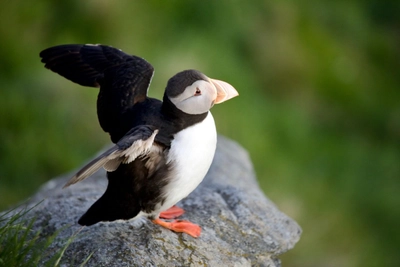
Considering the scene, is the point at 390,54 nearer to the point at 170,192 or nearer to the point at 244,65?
the point at 244,65

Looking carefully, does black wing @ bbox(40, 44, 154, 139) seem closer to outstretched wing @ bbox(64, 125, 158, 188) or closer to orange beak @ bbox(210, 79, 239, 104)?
outstretched wing @ bbox(64, 125, 158, 188)

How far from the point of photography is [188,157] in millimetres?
3600

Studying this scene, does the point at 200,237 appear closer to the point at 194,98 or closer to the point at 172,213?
the point at 172,213

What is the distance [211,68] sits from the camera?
26.8ft

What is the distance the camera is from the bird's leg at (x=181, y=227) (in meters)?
3.93

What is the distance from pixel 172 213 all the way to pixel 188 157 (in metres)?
0.71

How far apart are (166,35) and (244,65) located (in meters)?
1.12

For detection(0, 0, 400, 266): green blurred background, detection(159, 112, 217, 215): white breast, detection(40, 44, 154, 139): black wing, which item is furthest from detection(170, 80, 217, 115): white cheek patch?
detection(0, 0, 400, 266): green blurred background

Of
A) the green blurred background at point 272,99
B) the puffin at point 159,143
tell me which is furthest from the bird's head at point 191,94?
the green blurred background at point 272,99

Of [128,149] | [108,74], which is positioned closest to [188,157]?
[128,149]

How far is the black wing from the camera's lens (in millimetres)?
3863

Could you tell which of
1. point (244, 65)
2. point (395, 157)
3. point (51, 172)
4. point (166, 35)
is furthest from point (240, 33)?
point (51, 172)

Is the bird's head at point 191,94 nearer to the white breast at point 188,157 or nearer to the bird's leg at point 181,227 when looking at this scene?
the white breast at point 188,157

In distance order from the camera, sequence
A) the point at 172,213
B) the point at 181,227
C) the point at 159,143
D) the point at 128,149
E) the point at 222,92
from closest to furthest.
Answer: the point at 128,149
the point at 159,143
the point at 222,92
the point at 181,227
the point at 172,213
